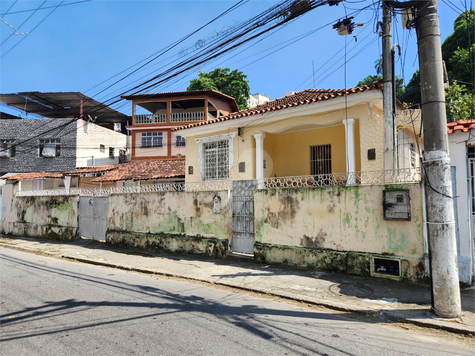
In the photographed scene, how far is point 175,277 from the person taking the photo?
6.88 meters

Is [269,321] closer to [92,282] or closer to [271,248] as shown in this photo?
[271,248]

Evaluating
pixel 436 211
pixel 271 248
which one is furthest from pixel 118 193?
pixel 436 211

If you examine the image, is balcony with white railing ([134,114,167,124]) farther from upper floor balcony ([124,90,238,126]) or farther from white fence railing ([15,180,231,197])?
white fence railing ([15,180,231,197])

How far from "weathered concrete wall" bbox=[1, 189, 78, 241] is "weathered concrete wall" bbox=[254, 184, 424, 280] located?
8.93 meters

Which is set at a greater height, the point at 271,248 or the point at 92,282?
the point at 271,248

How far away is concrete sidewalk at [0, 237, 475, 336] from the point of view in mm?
4391

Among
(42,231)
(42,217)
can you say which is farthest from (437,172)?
(42,217)

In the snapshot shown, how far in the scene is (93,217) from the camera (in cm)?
1196

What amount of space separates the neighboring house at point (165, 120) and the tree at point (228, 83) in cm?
410

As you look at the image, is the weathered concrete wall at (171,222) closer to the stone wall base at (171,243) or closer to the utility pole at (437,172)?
A: the stone wall base at (171,243)

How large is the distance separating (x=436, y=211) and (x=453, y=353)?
1798 millimetres

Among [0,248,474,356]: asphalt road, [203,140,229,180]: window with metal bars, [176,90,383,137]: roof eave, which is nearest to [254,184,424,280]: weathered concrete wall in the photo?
[0,248,474,356]: asphalt road

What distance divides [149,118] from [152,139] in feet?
7.24

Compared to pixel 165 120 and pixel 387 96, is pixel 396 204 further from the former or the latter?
pixel 165 120
